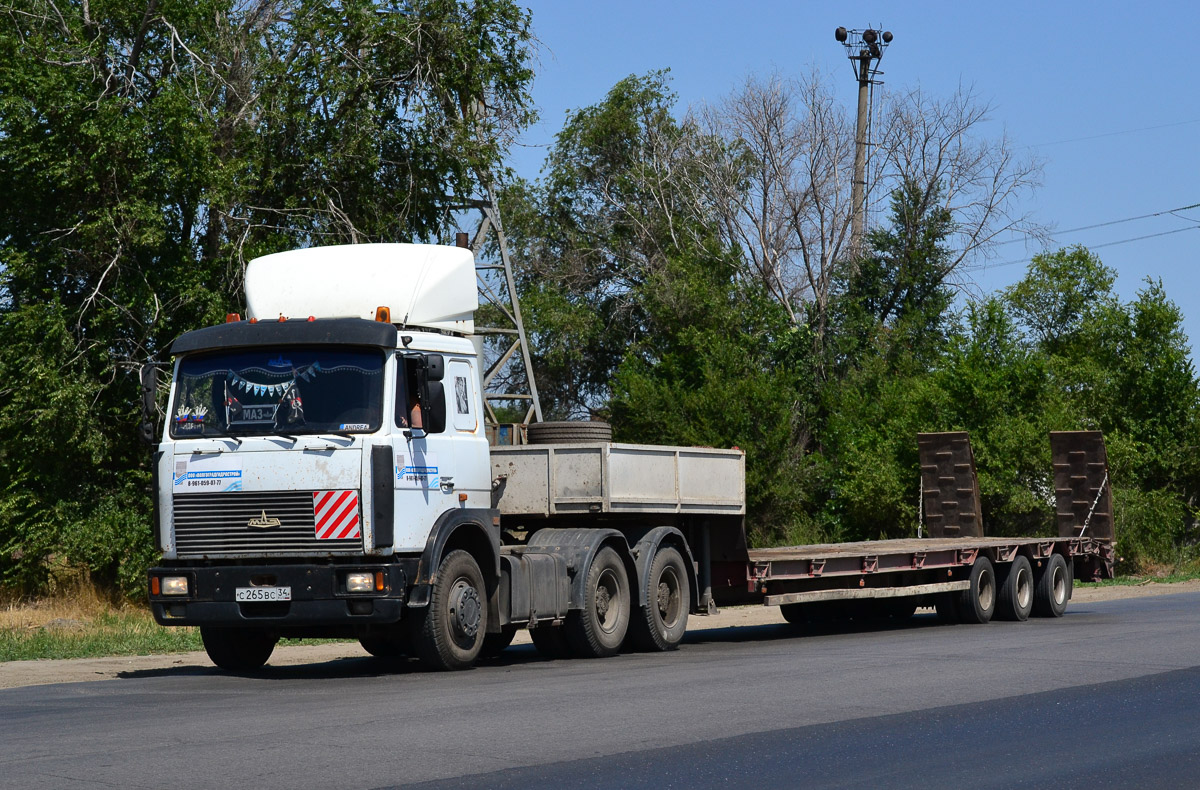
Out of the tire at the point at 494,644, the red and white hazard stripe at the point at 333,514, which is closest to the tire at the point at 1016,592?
the tire at the point at 494,644

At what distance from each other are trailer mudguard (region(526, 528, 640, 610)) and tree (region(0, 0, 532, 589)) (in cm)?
1125

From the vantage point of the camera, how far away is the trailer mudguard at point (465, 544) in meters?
12.6

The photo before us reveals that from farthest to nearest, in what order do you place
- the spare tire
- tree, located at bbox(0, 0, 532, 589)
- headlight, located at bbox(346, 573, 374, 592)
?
1. tree, located at bbox(0, 0, 532, 589)
2. the spare tire
3. headlight, located at bbox(346, 573, 374, 592)

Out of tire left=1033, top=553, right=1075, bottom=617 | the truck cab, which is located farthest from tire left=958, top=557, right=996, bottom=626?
the truck cab

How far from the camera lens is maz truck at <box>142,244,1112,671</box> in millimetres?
12367

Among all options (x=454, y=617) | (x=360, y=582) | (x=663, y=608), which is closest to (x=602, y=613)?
(x=663, y=608)

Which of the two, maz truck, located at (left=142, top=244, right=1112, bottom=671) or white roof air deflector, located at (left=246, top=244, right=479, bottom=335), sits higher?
white roof air deflector, located at (left=246, top=244, right=479, bottom=335)

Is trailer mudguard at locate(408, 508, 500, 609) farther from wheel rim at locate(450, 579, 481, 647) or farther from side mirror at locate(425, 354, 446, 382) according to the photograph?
side mirror at locate(425, 354, 446, 382)

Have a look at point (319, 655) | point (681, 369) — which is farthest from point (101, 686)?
point (681, 369)

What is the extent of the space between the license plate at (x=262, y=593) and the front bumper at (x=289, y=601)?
0.12ft

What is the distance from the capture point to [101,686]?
13.0 metres

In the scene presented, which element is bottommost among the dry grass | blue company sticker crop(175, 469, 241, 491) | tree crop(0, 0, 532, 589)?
the dry grass

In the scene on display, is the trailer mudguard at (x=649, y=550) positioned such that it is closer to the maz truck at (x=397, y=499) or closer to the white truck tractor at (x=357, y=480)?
the maz truck at (x=397, y=499)

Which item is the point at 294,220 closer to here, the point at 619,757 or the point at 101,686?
the point at 101,686
